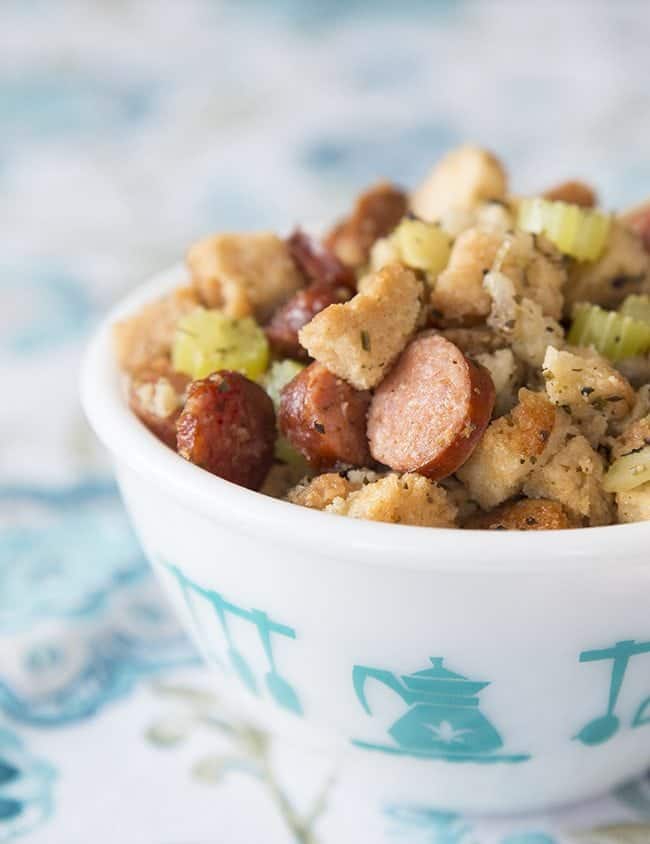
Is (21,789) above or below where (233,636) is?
below

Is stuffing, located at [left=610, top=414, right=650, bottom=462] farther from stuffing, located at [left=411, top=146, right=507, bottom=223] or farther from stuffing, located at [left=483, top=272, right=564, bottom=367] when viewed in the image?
stuffing, located at [left=411, top=146, right=507, bottom=223]

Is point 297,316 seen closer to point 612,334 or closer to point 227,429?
point 227,429

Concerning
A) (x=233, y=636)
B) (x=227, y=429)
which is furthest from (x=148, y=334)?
(x=233, y=636)

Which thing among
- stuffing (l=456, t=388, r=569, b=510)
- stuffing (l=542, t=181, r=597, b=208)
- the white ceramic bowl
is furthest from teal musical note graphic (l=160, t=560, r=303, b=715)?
stuffing (l=542, t=181, r=597, b=208)

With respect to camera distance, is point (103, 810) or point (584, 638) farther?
point (103, 810)

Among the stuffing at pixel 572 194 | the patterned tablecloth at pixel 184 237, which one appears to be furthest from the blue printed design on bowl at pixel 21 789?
the stuffing at pixel 572 194

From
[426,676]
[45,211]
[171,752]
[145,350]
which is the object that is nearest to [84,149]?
[45,211]

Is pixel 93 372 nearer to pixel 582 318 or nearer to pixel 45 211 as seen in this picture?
pixel 582 318

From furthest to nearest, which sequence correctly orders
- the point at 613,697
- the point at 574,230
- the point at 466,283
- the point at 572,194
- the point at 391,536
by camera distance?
the point at 572,194 → the point at 574,230 → the point at 466,283 → the point at 613,697 → the point at 391,536
